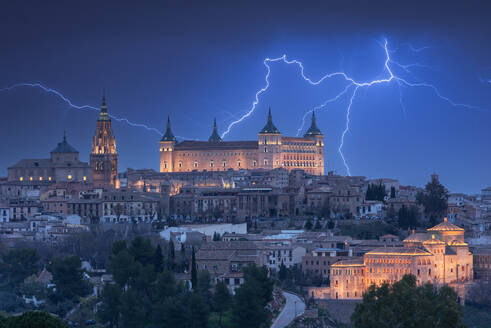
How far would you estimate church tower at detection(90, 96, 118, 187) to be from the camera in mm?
94188

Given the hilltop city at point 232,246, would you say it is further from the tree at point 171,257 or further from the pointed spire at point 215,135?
the pointed spire at point 215,135

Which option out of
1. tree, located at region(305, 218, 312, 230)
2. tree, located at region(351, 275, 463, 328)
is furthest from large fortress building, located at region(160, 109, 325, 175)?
tree, located at region(351, 275, 463, 328)

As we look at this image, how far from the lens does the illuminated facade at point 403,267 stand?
5366cm

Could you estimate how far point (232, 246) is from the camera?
2265 inches

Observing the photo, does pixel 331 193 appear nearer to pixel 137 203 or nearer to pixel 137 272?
pixel 137 203

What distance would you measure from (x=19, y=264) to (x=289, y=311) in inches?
512

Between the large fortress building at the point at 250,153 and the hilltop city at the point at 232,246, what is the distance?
1242 centimetres

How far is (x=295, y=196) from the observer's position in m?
73.7

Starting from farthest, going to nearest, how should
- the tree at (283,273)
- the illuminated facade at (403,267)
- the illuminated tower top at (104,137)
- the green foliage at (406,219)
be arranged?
the illuminated tower top at (104,137), the green foliage at (406,219), the tree at (283,273), the illuminated facade at (403,267)

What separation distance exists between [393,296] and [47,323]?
1363 centimetres

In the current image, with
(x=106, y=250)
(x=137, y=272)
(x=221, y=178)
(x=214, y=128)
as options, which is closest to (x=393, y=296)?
(x=137, y=272)

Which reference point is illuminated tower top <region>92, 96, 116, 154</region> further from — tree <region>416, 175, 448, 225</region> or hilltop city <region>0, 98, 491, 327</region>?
tree <region>416, 175, 448, 225</region>

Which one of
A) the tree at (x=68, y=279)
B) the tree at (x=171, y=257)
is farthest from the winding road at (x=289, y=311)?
the tree at (x=68, y=279)

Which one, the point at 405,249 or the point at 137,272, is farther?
the point at 405,249
